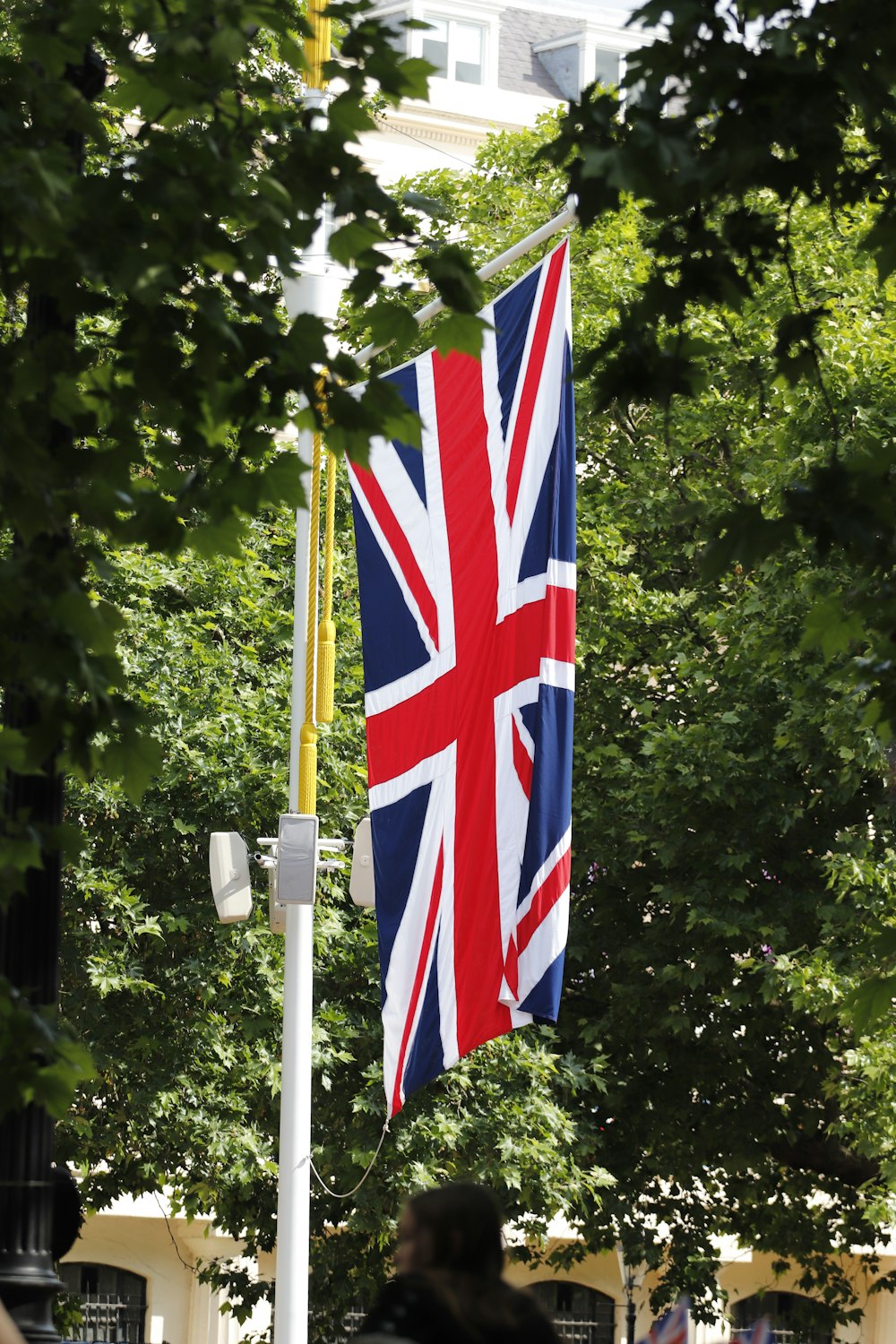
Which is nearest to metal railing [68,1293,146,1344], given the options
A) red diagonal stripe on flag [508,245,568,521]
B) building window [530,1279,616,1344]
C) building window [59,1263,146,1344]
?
building window [59,1263,146,1344]

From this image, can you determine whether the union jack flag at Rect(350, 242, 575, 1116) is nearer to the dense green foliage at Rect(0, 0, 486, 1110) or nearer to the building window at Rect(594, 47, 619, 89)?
the dense green foliage at Rect(0, 0, 486, 1110)

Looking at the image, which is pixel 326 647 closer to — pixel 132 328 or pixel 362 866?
pixel 362 866

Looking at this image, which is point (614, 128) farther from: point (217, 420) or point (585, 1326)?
point (585, 1326)

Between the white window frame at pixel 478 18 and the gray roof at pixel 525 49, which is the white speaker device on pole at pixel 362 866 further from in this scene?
the gray roof at pixel 525 49

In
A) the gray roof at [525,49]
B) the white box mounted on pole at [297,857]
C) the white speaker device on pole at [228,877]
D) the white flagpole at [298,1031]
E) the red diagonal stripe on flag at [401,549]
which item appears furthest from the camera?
the gray roof at [525,49]

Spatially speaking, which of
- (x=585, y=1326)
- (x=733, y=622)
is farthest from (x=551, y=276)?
(x=585, y=1326)

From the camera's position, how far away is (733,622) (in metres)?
20.4

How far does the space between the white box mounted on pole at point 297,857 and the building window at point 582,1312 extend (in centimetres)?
1934

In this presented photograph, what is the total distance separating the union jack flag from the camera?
1065cm

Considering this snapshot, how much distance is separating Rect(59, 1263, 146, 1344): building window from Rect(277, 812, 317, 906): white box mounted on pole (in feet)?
57.0

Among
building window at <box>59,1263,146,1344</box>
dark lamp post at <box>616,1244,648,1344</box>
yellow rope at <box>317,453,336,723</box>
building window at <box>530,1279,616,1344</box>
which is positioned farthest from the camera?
building window at <box>530,1279,616,1344</box>

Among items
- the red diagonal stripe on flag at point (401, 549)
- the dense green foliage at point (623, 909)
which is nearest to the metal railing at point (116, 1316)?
the dense green foliage at point (623, 909)

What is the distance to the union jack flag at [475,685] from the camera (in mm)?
10648

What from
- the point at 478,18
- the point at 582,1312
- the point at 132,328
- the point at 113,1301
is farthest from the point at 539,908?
the point at 478,18
